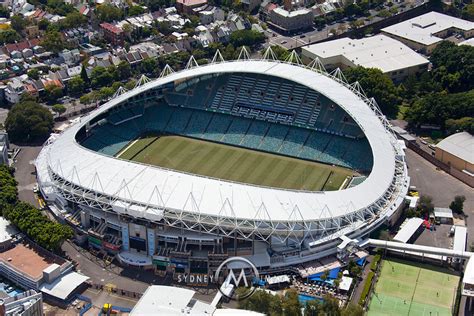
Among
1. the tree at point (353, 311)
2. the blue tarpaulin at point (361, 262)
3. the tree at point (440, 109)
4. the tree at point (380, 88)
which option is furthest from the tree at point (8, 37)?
the tree at point (353, 311)

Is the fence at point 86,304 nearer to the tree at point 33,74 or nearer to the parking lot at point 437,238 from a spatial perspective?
the parking lot at point 437,238

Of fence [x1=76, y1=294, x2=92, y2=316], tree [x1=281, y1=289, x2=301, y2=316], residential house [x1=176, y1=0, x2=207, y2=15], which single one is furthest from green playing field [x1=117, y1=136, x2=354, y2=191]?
residential house [x1=176, y1=0, x2=207, y2=15]

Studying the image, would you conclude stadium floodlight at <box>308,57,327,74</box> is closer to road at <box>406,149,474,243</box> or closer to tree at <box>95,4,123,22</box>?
road at <box>406,149,474,243</box>

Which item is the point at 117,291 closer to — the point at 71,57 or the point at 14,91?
the point at 14,91

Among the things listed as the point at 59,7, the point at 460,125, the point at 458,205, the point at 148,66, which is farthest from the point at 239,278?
the point at 59,7

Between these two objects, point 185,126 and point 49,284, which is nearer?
point 49,284

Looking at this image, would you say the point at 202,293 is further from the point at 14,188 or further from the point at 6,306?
the point at 14,188

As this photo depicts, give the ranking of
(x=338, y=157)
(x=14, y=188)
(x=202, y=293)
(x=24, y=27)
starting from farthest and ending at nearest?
(x=24, y=27)
(x=338, y=157)
(x=14, y=188)
(x=202, y=293)

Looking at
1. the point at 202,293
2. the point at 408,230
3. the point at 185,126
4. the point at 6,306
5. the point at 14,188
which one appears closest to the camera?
the point at 6,306

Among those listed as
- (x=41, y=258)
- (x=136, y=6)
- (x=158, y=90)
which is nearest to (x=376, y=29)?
(x=136, y=6)
